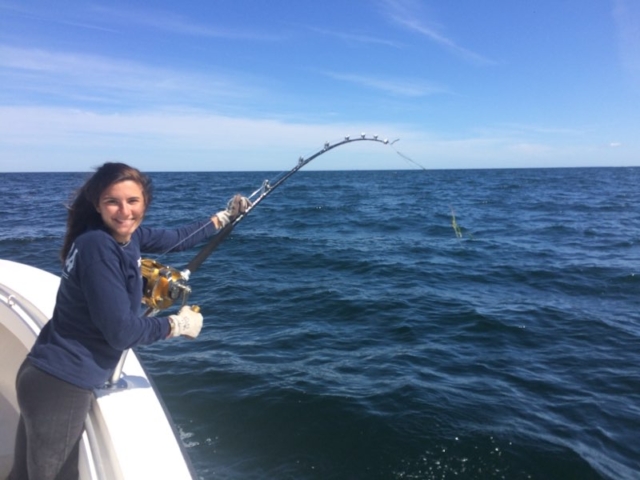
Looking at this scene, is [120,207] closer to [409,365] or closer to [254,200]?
[254,200]

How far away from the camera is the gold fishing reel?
247 centimetres

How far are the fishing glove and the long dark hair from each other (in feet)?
3.86

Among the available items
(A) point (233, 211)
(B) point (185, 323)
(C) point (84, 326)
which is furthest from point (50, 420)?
(A) point (233, 211)

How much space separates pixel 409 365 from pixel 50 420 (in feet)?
16.0

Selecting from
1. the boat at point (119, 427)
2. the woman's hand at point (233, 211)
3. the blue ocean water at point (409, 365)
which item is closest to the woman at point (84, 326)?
the boat at point (119, 427)

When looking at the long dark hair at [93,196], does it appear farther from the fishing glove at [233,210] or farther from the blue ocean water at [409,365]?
the fishing glove at [233,210]

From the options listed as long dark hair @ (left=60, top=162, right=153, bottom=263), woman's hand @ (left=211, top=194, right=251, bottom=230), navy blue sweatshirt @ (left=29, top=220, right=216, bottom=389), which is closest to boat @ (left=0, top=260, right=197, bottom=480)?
navy blue sweatshirt @ (left=29, top=220, right=216, bottom=389)

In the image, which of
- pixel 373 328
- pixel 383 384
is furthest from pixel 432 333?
pixel 383 384

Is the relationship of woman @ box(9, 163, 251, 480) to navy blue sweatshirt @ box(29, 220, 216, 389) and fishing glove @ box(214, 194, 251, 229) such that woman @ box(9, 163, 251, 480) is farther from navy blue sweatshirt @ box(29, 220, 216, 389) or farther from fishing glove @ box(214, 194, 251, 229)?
fishing glove @ box(214, 194, 251, 229)

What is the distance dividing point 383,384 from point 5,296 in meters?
4.02

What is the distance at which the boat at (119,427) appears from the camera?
1.96 m

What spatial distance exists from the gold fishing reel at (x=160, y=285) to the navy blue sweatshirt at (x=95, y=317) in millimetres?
253

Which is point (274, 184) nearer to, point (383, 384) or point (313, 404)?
point (313, 404)

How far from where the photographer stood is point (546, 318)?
7.96 meters
